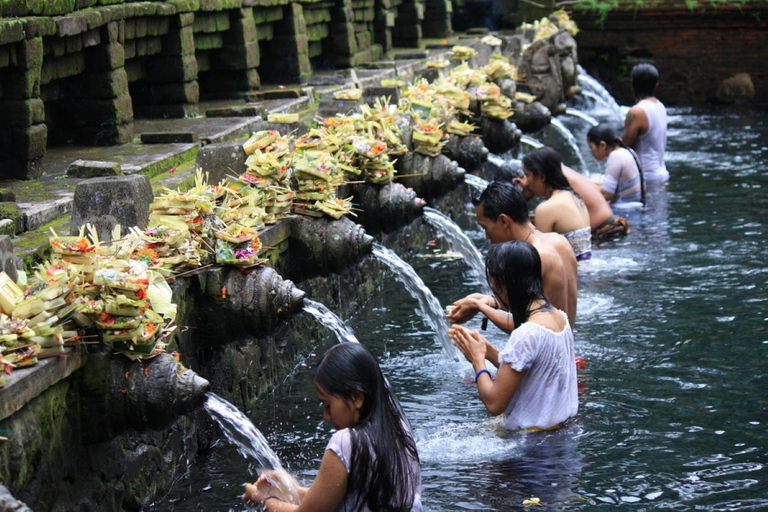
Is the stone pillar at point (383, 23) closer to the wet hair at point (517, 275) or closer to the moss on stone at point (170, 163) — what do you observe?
the moss on stone at point (170, 163)

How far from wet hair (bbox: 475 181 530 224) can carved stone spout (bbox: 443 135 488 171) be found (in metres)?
4.53

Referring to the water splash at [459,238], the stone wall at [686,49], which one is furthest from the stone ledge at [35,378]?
the stone wall at [686,49]

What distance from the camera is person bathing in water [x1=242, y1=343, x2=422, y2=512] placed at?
356 centimetres

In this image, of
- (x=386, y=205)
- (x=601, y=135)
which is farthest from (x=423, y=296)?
(x=601, y=135)

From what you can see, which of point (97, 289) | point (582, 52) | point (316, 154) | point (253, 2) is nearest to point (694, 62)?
point (582, 52)

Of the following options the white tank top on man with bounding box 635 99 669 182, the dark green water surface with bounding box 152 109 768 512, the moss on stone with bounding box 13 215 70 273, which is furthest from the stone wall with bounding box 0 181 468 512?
the white tank top on man with bounding box 635 99 669 182

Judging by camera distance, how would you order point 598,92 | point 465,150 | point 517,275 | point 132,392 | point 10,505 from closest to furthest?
point 10,505 → point 132,392 → point 517,275 → point 465,150 → point 598,92

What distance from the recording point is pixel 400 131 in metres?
8.74

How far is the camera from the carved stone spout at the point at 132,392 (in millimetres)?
4430

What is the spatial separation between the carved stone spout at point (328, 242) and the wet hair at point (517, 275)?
6.49 feet

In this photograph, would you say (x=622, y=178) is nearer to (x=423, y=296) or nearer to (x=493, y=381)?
(x=423, y=296)

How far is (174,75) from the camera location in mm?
10664

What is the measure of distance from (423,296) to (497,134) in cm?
437

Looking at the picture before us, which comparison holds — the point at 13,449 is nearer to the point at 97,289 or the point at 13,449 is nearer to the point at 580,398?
the point at 97,289
